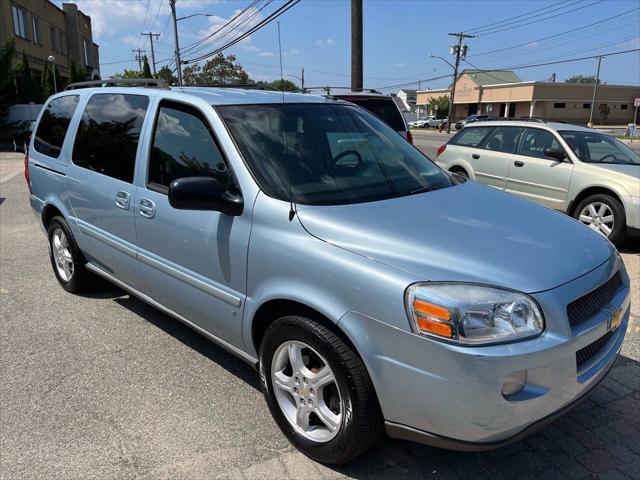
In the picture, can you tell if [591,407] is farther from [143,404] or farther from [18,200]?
[18,200]

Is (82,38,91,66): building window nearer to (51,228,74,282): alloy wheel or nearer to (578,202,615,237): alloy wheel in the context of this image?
(51,228,74,282): alloy wheel

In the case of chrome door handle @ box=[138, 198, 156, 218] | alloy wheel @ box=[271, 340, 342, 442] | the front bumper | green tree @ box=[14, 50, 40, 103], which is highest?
green tree @ box=[14, 50, 40, 103]

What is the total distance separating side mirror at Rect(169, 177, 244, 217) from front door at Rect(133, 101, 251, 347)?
0.08 meters

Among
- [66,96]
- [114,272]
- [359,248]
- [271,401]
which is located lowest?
[271,401]

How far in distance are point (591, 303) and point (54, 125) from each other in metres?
4.66

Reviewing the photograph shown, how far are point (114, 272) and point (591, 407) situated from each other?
136 inches

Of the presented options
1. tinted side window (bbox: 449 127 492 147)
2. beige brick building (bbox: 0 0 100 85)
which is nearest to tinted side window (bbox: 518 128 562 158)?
tinted side window (bbox: 449 127 492 147)

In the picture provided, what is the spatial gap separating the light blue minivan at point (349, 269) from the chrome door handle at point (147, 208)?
1 centimetres

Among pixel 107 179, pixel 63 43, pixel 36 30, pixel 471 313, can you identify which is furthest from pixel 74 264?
pixel 63 43

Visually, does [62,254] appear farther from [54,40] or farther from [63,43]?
[63,43]

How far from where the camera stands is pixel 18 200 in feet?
33.5

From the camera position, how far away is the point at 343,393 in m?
2.42

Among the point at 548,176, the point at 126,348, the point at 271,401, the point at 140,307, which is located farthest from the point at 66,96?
the point at 548,176

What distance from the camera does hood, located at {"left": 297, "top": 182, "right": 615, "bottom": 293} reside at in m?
2.25
